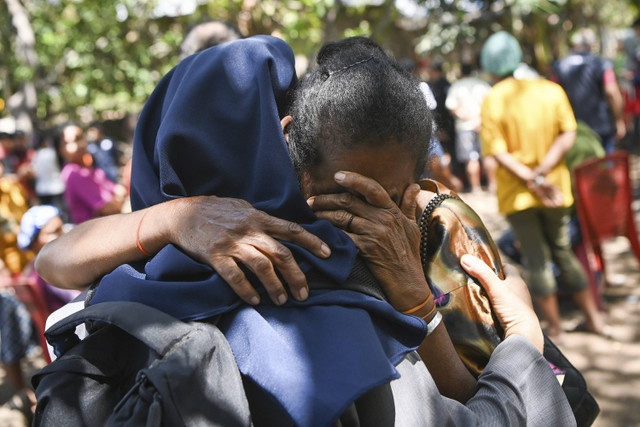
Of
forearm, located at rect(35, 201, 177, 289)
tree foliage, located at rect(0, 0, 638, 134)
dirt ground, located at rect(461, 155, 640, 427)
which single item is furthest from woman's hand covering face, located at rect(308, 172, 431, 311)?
tree foliage, located at rect(0, 0, 638, 134)

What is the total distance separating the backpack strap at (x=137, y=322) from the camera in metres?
1.08

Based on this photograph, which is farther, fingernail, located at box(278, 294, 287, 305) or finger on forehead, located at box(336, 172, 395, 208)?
finger on forehead, located at box(336, 172, 395, 208)

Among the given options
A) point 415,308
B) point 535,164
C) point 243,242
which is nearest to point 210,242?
point 243,242

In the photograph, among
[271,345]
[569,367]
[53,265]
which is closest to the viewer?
[271,345]

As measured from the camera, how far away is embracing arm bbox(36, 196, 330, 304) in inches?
46.8

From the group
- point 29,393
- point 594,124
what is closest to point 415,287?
point 29,393

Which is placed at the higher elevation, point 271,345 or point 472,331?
point 271,345

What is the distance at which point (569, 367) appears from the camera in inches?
71.5

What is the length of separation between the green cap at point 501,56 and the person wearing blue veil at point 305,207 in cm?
351

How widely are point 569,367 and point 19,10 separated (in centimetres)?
1092

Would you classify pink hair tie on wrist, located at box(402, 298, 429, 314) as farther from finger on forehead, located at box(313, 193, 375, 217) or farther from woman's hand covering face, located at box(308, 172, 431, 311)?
finger on forehead, located at box(313, 193, 375, 217)

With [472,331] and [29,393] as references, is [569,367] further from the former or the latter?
[29,393]

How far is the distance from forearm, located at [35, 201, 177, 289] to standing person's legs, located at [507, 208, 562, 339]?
12.2ft

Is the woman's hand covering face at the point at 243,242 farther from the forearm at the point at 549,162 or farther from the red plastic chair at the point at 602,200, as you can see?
the red plastic chair at the point at 602,200
